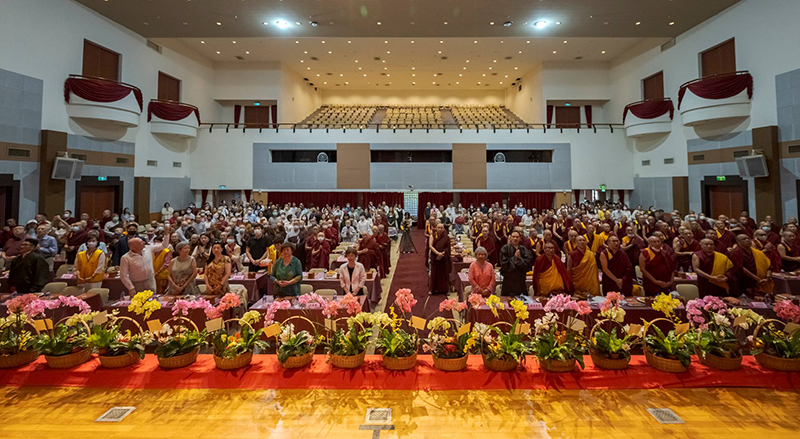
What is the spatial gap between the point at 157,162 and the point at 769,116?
23033 mm

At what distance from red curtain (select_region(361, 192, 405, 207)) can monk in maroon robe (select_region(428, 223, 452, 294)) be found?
12.4 metres

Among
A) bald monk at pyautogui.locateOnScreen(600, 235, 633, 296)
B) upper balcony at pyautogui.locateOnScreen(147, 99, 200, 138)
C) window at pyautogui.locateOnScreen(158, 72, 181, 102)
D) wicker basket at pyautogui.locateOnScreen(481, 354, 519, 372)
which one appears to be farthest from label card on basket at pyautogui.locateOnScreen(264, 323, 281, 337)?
window at pyautogui.locateOnScreen(158, 72, 181, 102)

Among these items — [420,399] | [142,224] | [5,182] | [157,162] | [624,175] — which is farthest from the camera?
[624,175]

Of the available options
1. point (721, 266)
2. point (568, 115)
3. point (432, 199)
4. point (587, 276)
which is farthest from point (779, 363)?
point (568, 115)

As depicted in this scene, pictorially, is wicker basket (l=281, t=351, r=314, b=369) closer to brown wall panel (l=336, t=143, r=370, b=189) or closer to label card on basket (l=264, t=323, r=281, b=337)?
label card on basket (l=264, t=323, r=281, b=337)

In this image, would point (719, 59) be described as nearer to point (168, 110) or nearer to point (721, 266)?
point (721, 266)

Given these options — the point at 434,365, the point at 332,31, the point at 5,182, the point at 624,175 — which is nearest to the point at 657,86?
the point at 624,175

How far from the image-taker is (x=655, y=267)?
16.5 feet

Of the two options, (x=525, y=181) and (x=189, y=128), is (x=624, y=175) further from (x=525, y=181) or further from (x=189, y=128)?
(x=189, y=128)

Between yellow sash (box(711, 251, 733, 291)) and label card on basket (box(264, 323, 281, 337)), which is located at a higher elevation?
yellow sash (box(711, 251, 733, 291))

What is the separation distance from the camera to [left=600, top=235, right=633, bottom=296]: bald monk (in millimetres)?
5133

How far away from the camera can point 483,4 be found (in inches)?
511

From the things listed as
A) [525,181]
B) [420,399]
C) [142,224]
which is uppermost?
[525,181]

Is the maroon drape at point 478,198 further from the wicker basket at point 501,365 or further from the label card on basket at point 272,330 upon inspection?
the label card on basket at point 272,330
